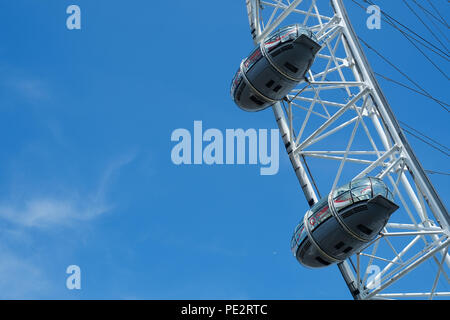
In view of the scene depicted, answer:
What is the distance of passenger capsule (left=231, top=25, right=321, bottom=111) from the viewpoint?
755 inches

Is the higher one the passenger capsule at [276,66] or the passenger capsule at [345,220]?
the passenger capsule at [276,66]

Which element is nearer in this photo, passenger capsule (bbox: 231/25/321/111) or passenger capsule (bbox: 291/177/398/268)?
passenger capsule (bbox: 291/177/398/268)

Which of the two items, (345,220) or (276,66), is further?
(276,66)

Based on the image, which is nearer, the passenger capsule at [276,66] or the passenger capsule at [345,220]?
the passenger capsule at [345,220]

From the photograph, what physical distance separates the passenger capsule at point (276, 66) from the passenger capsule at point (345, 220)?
4092mm

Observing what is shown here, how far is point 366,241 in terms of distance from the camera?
17328 mm

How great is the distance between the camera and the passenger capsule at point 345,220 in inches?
663

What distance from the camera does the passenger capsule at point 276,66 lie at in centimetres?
1917

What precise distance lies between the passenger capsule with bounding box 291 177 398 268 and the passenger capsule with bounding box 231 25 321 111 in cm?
409

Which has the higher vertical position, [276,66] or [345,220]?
[276,66]

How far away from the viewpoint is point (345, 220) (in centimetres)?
1697

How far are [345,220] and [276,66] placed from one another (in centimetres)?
517

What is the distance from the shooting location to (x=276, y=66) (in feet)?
63.7
